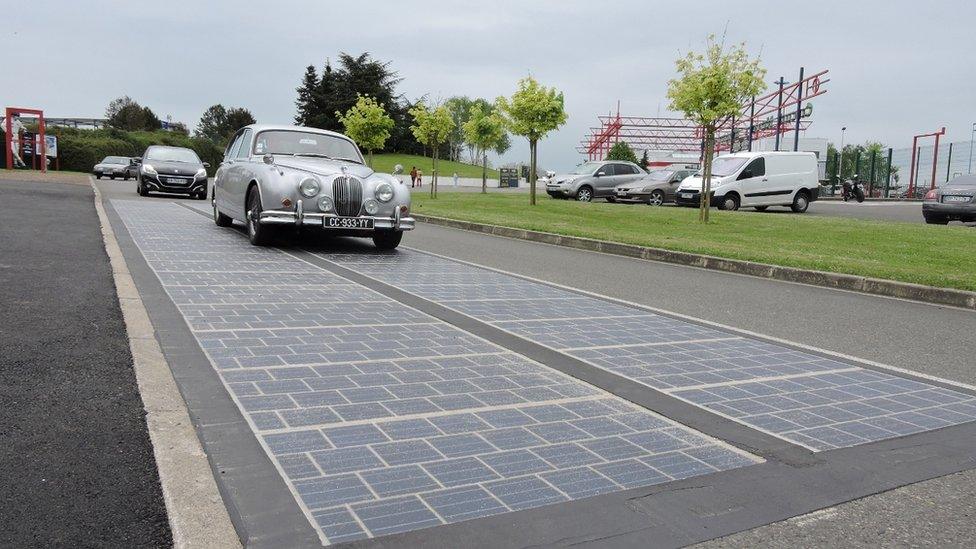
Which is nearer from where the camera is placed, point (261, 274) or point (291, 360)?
point (291, 360)

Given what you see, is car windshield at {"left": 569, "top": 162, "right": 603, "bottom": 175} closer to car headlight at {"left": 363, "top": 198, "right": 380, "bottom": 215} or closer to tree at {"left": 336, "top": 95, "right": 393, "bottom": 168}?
tree at {"left": 336, "top": 95, "right": 393, "bottom": 168}

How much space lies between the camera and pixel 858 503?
3.05 metres

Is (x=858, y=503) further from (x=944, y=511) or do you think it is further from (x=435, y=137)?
(x=435, y=137)

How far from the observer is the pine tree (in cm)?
9369

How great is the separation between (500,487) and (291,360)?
7.04 ft

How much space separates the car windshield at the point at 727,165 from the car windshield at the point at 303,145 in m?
16.3

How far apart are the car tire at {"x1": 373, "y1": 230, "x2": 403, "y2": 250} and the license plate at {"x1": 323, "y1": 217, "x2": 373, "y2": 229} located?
587 millimetres

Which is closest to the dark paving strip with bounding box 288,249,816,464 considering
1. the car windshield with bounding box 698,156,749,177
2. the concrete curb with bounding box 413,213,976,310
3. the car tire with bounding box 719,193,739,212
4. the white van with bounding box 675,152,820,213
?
the concrete curb with bounding box 413,213,976,310

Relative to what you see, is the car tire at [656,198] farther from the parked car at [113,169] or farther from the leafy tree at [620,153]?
the parked car at [113,169]

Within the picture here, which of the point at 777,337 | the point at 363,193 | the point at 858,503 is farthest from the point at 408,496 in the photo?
the point at 363,193

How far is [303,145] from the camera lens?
1163 cm

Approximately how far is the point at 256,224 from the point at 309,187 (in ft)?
3.51

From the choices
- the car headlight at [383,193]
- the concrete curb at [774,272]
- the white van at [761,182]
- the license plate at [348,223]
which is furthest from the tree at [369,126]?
the license plate at [348,223]

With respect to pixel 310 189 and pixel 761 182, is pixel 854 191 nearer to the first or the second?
pixel 761 182
